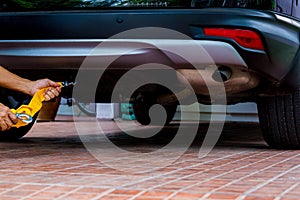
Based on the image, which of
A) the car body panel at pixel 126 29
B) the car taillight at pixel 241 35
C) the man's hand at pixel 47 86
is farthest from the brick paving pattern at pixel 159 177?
the car taillight at pixel 241 35

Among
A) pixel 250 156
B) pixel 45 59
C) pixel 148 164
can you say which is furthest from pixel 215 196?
pixel 45 59

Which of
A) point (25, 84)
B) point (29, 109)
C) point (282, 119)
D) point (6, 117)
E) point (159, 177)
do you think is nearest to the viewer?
point (159, 177)

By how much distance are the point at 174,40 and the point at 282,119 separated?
2.70 feet

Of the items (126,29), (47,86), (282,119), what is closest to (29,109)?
(47,86)

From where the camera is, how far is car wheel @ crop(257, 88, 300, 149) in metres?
3.28

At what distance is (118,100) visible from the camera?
4.04m

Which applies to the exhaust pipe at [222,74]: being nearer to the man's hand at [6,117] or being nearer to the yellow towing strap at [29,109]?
the yellow towing strap at [29,109]

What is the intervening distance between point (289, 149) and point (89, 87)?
1.23m

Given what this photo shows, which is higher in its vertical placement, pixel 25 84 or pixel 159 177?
pixel 25 84

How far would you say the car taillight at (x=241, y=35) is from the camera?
9.62 ft

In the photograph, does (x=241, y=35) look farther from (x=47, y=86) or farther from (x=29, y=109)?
(x=29, y=109)

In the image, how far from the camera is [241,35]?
2.94 metres

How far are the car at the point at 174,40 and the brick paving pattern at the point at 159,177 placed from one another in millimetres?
404

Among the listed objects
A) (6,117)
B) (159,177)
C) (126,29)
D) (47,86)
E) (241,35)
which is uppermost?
(126,29)
